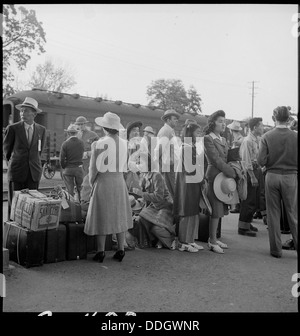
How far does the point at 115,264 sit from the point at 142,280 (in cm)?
66

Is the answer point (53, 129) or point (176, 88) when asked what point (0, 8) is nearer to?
point (53, 129)

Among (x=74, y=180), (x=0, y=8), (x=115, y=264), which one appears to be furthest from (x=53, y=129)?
(x=0, y=8)

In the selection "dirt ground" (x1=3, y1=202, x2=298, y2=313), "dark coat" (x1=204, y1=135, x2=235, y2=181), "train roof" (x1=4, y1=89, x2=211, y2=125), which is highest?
"train roof" (x1=4, y1=89, x2=211, y2=125)

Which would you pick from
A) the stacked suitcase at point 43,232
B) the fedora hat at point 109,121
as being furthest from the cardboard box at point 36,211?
the fedora hat at point 109,121

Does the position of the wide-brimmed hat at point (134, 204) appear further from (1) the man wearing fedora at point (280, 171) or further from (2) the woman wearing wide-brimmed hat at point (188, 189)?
(1) the man wearing fedora at point (280, 171)

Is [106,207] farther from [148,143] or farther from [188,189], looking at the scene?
[148,143]

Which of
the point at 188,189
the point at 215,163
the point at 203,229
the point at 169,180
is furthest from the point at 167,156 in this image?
the point at 203,229

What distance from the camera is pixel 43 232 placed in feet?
14.6

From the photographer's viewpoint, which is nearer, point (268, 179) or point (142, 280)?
point (142, 280)

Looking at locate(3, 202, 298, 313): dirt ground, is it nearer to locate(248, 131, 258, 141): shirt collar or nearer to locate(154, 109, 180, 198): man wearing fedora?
locate(154, 109, 180, 198): man wearing fedora

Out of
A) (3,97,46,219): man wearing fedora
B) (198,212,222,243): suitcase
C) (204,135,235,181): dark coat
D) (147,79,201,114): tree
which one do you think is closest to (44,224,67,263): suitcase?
(3,97,46,219): man wearing fedora

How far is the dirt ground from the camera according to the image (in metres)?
3.45

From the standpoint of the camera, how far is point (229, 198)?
17.9 feet

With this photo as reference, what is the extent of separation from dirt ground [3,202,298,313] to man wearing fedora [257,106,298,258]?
1.76 feet
